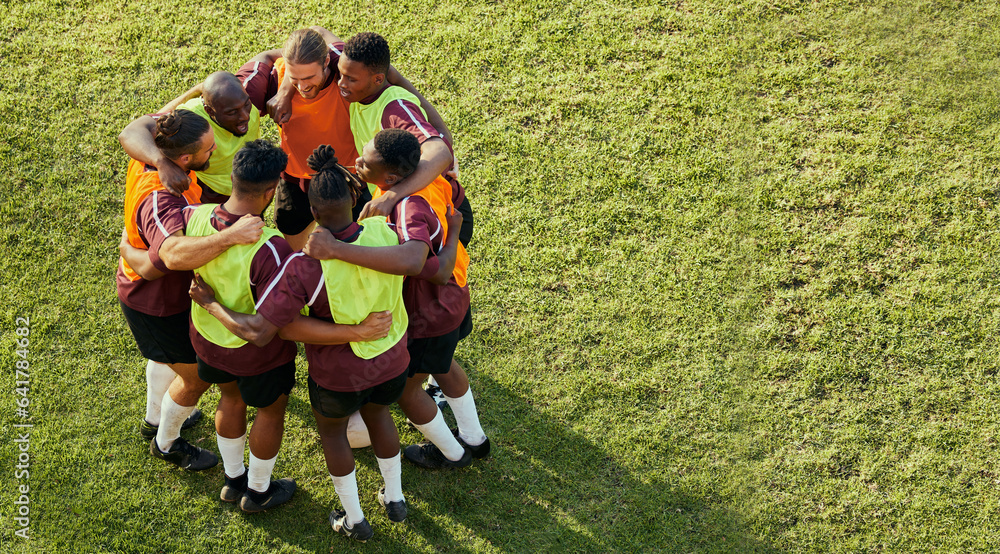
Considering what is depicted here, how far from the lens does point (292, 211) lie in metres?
4.27

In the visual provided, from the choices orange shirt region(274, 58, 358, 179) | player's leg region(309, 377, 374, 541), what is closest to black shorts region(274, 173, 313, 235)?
orange shirt region(274, 58, 358, 179)

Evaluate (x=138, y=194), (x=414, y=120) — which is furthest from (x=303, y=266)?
(x=414, y=120)

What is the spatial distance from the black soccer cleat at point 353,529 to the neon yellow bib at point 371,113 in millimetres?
2053

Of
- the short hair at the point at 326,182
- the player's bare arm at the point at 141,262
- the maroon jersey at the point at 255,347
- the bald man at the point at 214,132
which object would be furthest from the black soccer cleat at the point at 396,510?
the bald man at the point at 214,132

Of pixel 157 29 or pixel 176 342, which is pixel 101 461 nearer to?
pixel 176 342

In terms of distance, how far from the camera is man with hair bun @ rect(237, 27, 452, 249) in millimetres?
4043

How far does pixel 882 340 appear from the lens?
5125 millimetres

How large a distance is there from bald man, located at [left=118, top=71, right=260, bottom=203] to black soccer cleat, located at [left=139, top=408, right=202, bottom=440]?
4.59 ft

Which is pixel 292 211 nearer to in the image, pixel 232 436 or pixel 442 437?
pixel 232 436

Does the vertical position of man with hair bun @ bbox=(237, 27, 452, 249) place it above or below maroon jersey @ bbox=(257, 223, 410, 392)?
above

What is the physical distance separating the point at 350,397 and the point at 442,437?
0.87 metres

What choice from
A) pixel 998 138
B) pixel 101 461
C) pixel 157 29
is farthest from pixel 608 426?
pixel 157 29

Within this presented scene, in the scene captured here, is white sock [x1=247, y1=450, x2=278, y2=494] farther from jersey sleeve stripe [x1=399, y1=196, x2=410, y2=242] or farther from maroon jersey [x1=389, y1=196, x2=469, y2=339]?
jersey sleeve stripe [x1=399, y1=196, x2=410, y2=242]

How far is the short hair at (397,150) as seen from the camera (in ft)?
11.7
